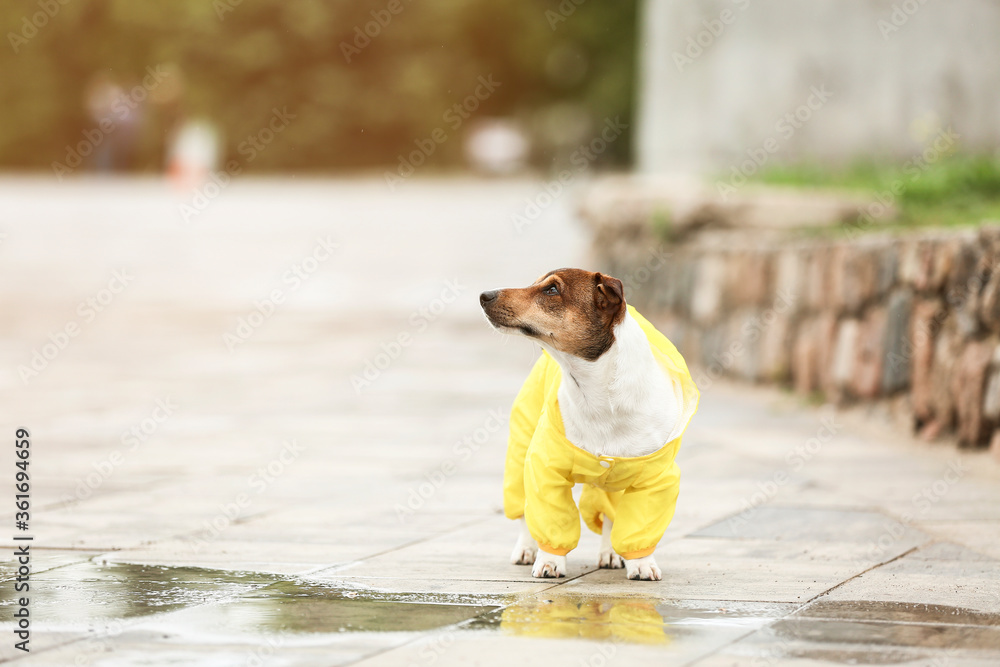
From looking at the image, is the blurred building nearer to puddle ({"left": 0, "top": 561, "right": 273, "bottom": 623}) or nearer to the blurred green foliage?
puddle ({"left": 0, "top": 561, "right": 273, "bottom": 623})

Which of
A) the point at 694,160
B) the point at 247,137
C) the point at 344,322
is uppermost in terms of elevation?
the point at 247,137

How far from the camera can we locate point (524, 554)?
518cm

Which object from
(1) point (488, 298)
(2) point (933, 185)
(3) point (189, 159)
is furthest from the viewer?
(3) point (189, 159)

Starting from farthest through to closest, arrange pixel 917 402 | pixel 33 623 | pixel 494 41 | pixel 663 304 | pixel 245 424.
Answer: pixel 494 41 → pixel 663 304 → pixel 245 424 → pixel 917 402 → pixel 33 623

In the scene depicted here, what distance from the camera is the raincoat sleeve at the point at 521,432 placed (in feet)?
17.0

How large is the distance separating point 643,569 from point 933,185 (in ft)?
22.0

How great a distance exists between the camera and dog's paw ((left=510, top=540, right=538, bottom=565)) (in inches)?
204

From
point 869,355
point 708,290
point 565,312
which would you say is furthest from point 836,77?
point 565,312

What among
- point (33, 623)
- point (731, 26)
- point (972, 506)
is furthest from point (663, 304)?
point (33, 623)

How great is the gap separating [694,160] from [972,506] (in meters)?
9.23

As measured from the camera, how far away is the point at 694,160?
49.7 ft

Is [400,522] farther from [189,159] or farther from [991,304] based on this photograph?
[189,159]

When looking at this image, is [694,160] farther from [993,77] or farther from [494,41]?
[494,41]

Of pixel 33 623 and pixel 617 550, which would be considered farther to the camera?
pixel 617 550
